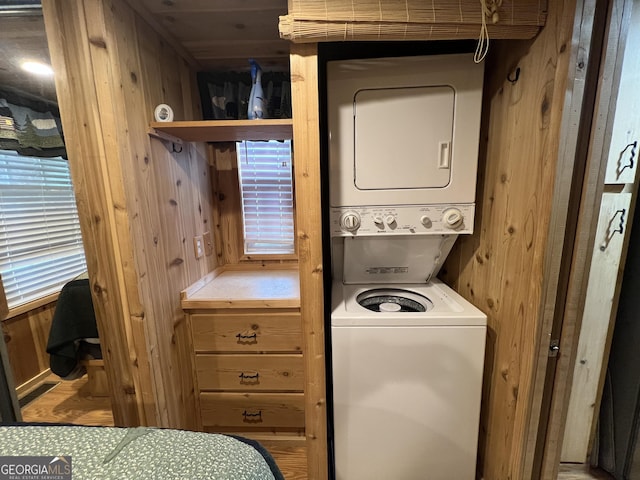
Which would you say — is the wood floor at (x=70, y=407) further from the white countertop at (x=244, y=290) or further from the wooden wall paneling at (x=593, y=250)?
the wooden wall paneling at (x=593, y=250)

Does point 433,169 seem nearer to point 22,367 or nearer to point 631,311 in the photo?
point 631,311

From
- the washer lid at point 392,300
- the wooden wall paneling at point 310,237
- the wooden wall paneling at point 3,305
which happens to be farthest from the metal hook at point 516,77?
the wooden wall paneling at point 3,305

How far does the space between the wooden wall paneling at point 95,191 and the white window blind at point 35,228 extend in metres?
1.42

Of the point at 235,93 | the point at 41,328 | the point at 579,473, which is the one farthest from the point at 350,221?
the point at 41,328

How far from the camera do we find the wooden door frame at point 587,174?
823 millimetres

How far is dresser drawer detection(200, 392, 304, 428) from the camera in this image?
5.07 feet

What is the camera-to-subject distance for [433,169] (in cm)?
119

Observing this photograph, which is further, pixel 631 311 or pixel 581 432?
pixel 581 432

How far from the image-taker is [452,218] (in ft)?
3.95

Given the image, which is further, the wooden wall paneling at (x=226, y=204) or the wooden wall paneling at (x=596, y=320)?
the wooden wall paneling at (x=226, y=204)

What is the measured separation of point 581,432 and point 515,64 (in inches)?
71.7

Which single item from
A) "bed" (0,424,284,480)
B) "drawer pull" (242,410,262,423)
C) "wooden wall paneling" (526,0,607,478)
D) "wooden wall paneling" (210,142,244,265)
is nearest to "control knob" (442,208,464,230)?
"wooden wall paneling" (526,0,607,478)

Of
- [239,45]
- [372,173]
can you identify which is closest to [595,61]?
[372,173]

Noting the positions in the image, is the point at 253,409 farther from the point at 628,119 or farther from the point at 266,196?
the point at 628,119
